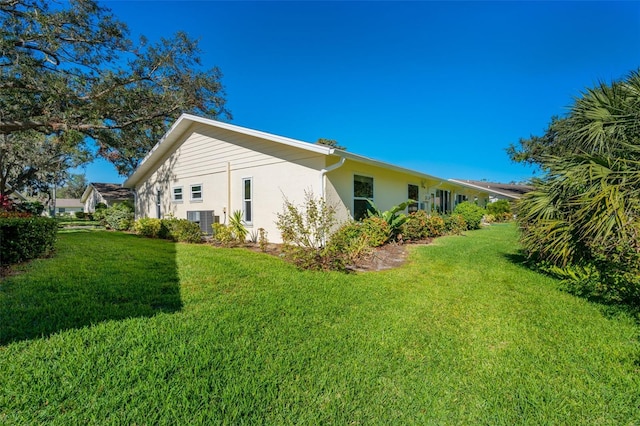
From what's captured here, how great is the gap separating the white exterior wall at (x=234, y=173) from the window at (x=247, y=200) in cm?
16

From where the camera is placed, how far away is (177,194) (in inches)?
524

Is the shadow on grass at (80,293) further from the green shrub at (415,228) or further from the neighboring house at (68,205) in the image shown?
the neighboring house at (68,205)

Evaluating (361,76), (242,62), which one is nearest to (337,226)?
(361,76)

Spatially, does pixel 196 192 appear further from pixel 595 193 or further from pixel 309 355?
pixel 595 193

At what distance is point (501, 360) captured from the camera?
2.85 meters

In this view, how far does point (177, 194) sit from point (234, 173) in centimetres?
446

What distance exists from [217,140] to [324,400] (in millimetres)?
10627

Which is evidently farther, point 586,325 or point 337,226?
point 337,226

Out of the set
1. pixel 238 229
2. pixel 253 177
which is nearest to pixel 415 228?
pixel 253 177

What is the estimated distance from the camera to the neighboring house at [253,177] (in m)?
8.65

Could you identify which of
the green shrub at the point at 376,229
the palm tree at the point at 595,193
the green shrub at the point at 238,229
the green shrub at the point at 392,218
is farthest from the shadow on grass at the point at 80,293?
the palm tree at the point at 595,193

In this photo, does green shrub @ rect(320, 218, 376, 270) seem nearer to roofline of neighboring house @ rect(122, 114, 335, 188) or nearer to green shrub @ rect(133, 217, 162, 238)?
roofline of neighboring house @ rect(122, 114, 335, 188)

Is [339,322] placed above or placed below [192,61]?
below

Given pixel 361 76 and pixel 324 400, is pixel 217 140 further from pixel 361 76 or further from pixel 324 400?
pixel 324 400
